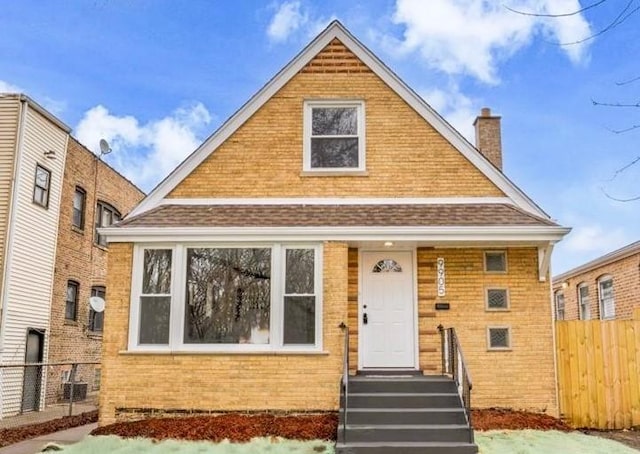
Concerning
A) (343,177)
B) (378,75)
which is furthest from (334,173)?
(378,75)

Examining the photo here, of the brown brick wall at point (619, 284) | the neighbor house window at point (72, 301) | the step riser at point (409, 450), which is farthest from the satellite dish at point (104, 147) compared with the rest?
the brown brick wall at point (619, 284)

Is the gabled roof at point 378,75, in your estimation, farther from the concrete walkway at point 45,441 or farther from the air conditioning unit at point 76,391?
the air conditioning unit at point 76,391

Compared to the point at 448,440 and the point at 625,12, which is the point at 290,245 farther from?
the point at 625,12

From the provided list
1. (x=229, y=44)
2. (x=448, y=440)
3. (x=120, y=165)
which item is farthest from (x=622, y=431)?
(x=120, y=165)

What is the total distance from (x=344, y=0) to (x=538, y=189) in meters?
10.6

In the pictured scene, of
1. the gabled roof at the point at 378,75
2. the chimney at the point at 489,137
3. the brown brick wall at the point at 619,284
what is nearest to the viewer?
the gabled roof at the point at 378,75

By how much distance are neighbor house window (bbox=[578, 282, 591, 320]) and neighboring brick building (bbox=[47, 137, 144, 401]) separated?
14577 mm

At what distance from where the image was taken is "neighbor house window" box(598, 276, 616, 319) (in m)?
17.5

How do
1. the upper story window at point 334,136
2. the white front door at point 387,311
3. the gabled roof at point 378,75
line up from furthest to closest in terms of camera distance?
the upper story window at point 334,136 < the gabled roof at point 378,75 < the white front door at point 387,311

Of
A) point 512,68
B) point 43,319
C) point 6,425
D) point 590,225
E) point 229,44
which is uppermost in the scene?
point 229,44

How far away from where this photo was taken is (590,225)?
45.4 ft

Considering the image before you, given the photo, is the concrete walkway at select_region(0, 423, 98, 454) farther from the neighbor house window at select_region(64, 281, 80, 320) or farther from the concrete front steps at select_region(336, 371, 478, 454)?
the neighbor house window at select_region(64, 281, 80, 320)

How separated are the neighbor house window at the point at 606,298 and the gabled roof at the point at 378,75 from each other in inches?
325

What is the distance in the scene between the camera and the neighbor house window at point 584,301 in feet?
64.0
